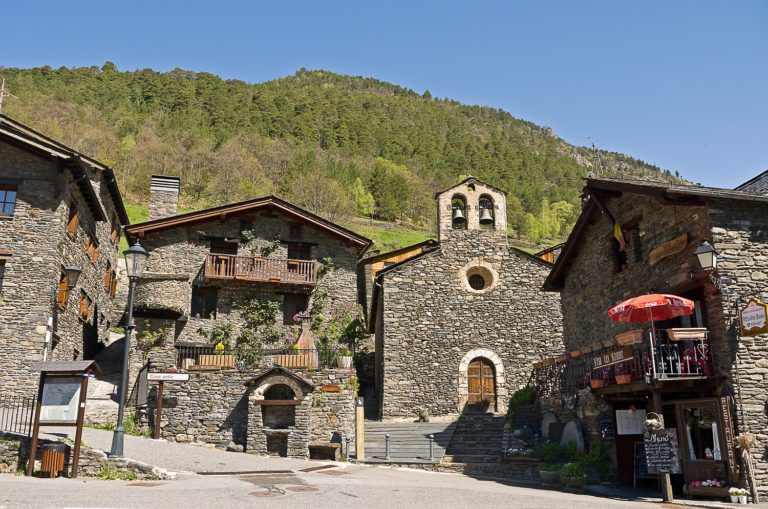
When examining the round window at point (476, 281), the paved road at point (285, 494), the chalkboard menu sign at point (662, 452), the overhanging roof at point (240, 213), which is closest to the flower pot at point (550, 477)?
the paved road at point (285, 494)

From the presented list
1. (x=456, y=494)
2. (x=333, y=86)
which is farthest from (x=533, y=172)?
(x=456, y=494)

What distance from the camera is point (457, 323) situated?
22.9 m

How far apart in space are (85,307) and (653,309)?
63.8 ft

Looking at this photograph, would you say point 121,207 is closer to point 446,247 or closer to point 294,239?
point 294,239

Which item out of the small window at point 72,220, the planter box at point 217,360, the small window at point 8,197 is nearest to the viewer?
the planter box at point 217,360

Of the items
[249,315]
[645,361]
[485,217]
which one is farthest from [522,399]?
[249,315]

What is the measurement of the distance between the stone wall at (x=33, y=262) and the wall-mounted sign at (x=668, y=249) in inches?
660

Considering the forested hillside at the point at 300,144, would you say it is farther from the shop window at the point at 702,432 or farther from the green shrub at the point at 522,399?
the shop window at the point at 702,432

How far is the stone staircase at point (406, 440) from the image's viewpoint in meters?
16.8

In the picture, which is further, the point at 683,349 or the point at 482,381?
the point at 482,381

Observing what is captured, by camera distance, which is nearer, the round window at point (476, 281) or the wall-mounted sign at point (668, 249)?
the wall-mounted sign at point (668, 249)

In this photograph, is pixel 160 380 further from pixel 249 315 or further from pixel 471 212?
pixel 471 212

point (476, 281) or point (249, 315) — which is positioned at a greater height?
point (476, 281)

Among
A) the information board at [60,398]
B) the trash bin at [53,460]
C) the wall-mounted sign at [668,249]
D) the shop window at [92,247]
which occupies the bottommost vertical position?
the trash bin at [53,460]
